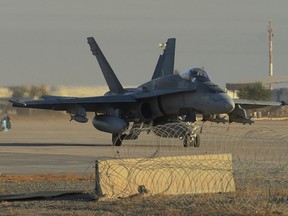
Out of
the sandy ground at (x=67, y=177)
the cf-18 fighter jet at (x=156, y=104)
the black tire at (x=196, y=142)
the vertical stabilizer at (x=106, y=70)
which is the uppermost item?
the vertical stabilizer at (x=106, y=70)

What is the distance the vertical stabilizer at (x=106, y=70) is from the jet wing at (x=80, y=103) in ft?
8.65

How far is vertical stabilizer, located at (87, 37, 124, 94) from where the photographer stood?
124 ft

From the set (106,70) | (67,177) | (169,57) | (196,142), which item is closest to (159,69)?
(169,57)

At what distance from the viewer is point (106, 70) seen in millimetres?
38562

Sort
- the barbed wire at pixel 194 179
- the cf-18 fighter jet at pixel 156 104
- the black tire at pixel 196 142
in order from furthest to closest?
the cf-18 fighter jet at pixel 156 104, the black tire at pixel 196 142, the barbed wire at pixel 194 179

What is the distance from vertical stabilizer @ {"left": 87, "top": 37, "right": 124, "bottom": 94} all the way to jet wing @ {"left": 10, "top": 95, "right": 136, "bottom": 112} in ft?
8.65

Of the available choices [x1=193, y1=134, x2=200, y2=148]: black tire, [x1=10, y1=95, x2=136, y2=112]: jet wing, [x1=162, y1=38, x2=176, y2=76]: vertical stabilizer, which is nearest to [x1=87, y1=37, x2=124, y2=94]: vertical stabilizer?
[x1=10, y1=95, x2=136, y2=112]: jet wing

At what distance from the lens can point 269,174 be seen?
47.3 feet

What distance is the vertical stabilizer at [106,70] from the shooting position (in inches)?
1484

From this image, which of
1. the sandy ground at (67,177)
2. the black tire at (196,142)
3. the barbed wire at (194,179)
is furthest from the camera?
the black tire at (196,142)

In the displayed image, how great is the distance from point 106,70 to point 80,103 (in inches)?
202

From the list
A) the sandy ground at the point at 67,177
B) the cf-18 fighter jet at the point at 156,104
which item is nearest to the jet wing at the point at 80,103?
the cf-18 fighter jet at the point at 156,104

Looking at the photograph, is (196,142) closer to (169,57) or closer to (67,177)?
(67,177)

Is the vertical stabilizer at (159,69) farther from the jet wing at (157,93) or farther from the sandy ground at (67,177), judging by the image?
the sandy ground at (67,177)
